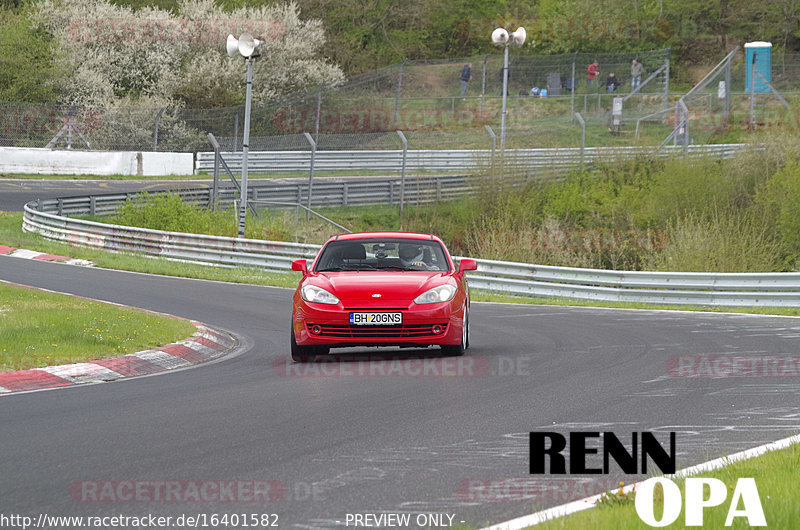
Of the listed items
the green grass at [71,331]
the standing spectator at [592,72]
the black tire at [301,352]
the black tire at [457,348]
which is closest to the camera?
the green grass at [71,331]

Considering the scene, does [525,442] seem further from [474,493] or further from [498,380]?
[498,380]

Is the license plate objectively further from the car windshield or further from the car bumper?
the car windshield

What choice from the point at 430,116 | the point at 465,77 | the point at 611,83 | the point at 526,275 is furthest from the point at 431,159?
the point at 526,275

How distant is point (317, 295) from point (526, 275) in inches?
484

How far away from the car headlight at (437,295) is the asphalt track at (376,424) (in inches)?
27.2

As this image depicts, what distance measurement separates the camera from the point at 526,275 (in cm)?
2378

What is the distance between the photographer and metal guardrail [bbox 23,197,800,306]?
69.8ft

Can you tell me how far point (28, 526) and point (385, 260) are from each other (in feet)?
25.7

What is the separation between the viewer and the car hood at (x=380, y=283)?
11.8 meters

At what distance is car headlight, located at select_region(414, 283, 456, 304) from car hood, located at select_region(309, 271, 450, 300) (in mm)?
52

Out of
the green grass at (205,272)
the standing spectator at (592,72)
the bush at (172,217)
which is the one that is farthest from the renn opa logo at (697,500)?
the standing spectator at (592,72)

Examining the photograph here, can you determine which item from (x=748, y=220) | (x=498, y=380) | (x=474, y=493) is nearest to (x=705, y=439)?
(x=474, y=493)

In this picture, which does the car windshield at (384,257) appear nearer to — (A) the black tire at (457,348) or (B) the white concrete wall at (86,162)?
(A) the black tire at (457,348)

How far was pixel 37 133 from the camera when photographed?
145 feet
